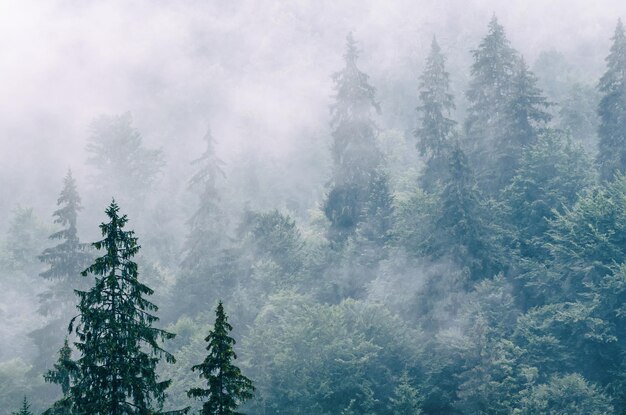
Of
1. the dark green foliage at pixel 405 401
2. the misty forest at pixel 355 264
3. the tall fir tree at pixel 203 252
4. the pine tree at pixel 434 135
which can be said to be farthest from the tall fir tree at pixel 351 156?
the dark green foliage at pixel 405 401

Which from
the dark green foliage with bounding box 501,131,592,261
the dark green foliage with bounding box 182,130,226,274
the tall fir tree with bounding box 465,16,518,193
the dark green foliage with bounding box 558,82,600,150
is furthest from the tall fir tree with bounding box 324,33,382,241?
the dark green foliage with bounding box 558,82,600,150

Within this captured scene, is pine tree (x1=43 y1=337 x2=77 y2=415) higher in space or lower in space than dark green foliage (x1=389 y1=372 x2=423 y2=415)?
lower

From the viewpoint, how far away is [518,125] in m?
61.1

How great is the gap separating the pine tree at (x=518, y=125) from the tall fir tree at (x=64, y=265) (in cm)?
3125

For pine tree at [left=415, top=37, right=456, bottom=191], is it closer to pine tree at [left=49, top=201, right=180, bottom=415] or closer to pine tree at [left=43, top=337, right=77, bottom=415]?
pine tree at [left=43, top=337, right=77, bottom=415]

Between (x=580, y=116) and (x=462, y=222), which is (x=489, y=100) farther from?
(x=580, y=116)

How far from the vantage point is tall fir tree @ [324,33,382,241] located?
64750mm

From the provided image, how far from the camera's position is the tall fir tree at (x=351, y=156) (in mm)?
64750

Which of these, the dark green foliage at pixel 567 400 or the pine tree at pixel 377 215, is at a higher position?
the pine tree at pixel 377 215

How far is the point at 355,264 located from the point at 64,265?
70.3 feet

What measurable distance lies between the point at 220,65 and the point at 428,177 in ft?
258

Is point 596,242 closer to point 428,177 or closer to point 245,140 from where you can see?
point 428,177

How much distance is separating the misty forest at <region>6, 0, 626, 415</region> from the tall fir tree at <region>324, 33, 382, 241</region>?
0.18 m

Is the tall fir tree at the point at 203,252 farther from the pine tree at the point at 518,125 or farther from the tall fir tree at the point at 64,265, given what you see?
the pine tree at the point at 518,125
